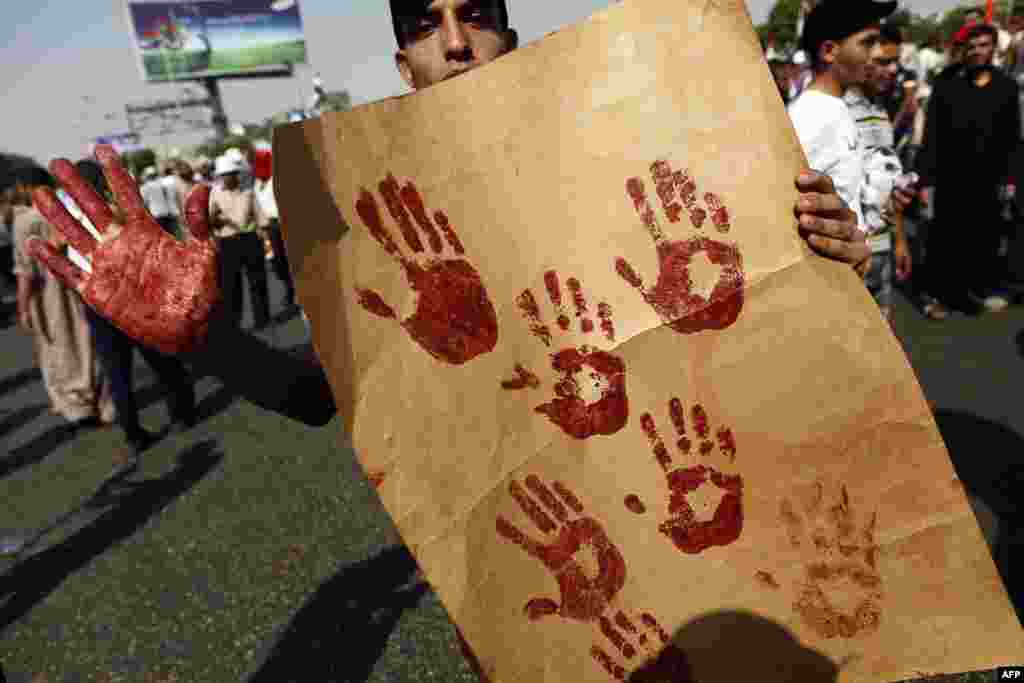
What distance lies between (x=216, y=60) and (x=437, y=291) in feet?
163

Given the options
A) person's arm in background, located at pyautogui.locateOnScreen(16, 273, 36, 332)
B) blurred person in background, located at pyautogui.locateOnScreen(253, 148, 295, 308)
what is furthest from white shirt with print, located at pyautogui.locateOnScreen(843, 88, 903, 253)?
person's arm in background, located at pyautogui.locateOnScreen(16, 273, 36, 332)

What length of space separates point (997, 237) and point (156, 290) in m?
5.49

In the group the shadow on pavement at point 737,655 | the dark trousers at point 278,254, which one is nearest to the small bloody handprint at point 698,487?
the shadow on pavement at point 737,655

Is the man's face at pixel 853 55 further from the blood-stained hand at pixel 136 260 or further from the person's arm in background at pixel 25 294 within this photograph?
the person's arm in background at pixel 25 294

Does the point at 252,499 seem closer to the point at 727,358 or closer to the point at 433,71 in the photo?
the point at 433,71

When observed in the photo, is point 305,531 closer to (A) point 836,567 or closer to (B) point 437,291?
(B) point 437,291

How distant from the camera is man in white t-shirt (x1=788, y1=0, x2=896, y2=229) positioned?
203 centimetres

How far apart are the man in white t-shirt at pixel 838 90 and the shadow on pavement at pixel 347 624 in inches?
75.8

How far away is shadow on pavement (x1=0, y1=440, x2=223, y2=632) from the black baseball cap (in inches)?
135

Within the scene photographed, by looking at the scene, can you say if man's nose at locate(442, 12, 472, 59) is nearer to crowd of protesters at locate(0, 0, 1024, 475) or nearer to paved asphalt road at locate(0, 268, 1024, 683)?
crowd of protesters at locate(0, 0, 1024, 475)

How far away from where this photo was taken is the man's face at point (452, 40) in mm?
1017

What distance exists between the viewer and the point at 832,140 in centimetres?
203

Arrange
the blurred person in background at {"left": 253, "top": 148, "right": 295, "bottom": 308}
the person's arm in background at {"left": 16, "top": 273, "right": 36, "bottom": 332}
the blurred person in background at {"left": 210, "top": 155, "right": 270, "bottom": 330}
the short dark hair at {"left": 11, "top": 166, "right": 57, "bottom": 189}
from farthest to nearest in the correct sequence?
the blurred person in background at {"left": 253, "top": 148, "right": 295, "bottom": 308}, the blurred person in background at {"left": 210, "top": 155, "right": 270, "bottom": 330}, the person's arm in background at {"left": 16, "top": 273, "right": 36, "bottom": 332}, the short dark hair at {"left": 11, "top": 166, "right": 57, "bottom": 189}

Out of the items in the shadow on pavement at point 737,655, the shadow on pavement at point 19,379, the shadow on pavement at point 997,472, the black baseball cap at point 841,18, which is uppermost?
the black baseball cap at point 841,18
